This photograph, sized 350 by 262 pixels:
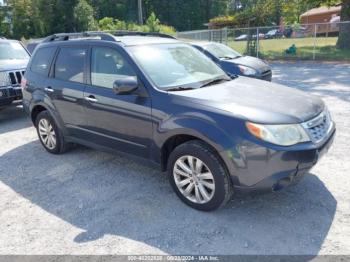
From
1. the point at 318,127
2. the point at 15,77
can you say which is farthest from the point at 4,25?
the point at 318,127

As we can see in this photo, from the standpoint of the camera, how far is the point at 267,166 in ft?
10.5

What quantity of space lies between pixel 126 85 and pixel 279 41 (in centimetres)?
2097

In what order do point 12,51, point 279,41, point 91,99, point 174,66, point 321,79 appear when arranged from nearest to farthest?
1. point 174,66
2. point 91,99
3. point 12,51
4. point 321,79
5. point 279,41

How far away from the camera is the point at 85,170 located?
499 cm

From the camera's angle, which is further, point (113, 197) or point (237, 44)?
point (237, 44)

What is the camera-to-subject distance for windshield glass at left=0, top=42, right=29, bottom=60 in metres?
8.88

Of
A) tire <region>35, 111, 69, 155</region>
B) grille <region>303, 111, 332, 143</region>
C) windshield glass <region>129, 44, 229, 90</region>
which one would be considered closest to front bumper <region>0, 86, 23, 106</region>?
tire <region>35, 111, 69, 155</region>

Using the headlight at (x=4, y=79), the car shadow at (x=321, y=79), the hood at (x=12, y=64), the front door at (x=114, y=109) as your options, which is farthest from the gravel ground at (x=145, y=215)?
the car shadow at (x=321, y=79)

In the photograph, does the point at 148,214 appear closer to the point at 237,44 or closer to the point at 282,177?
the point at 282,177

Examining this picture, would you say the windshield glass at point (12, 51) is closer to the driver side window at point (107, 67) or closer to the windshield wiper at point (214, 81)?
the driver side window at point (107, 67)

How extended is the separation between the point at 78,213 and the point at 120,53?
6.27 feet

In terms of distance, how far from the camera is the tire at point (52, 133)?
5.43m

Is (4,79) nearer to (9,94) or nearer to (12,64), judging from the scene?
(9,94)

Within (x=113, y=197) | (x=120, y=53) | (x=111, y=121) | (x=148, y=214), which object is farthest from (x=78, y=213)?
(x=120, y=53)
